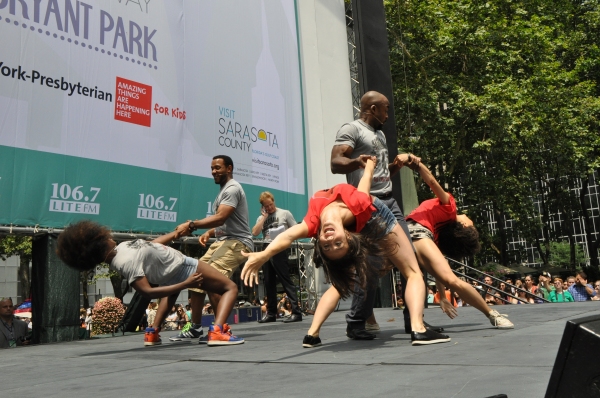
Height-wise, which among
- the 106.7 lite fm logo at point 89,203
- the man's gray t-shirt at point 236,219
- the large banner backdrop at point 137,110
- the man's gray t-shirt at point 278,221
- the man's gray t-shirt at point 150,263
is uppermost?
the large banner backdrop at point 137,110

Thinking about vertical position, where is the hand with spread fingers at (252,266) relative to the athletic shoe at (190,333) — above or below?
above

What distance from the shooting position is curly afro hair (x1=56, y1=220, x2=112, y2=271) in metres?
5.26

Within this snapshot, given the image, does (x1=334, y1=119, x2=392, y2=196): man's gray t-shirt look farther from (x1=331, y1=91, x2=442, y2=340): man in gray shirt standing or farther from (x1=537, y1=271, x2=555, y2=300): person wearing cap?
(x1=537, y1=271, x2=555, y2=300): person wearing cap

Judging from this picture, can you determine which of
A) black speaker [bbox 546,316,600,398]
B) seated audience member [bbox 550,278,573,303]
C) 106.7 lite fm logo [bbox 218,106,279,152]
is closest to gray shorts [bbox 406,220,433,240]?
black speaker [bbox 546,316,600,398]

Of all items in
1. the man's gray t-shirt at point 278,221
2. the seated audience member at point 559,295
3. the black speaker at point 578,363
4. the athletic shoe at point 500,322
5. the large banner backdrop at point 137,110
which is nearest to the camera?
the black speaker at point 578,363

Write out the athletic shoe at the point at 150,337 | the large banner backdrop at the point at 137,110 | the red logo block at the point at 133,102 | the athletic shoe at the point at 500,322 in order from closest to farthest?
the athletic shoe at the point at 500,322
the athletic shoe at the point at 150,337
the large banner backdrop at the point at 137,110
the red logo block at the point at 133,102

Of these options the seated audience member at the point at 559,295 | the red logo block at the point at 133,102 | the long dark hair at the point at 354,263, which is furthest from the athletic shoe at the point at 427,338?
the seated audience member at the point at 559,295

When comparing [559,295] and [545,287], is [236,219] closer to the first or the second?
[559,295]

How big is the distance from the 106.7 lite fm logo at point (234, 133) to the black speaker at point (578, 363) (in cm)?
945

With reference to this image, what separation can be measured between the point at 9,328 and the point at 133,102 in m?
3.37

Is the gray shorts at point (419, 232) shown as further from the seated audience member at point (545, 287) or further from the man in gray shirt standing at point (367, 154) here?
the seated audience member at point (545, 287)

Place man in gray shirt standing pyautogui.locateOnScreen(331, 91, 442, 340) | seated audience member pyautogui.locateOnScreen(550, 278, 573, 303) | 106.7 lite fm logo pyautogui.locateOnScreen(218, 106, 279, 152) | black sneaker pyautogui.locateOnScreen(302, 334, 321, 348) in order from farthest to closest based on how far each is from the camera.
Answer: seated audience member pyautogui.locateOnScreen(550, 278, 573, 303) → 106.7 lite fm logo pyautogui.locateOnScreen(218, 106, 279, 152) → man in gray shirt standing pyautogui.locateOnScreen(331, 91, 442, 340) → black sneaker pyautogui.locateOnScreen(302, 334, 321, 348)

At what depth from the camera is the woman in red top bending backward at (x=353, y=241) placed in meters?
4.00

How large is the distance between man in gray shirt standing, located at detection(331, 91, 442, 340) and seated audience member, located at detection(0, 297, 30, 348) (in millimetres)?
4728
